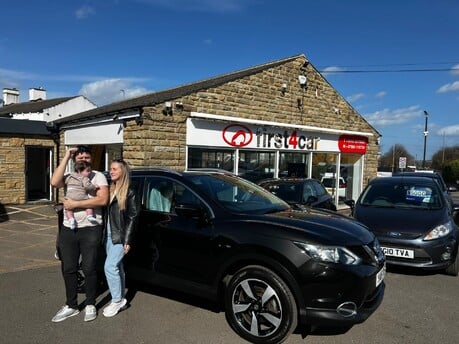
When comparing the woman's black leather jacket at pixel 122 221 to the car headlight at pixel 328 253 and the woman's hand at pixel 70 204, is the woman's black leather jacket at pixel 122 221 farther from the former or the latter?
the car headlight at pixel 328 253

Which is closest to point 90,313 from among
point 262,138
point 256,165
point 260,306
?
point 260,306

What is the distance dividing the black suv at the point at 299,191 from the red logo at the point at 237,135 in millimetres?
2994

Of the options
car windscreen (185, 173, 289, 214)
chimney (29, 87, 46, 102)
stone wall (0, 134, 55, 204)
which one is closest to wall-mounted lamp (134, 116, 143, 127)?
car windscreen (185, 173, 289, 214)

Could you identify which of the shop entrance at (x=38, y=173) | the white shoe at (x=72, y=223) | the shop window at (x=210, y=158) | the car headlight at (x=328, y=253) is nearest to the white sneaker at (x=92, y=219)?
the white shoe at (x=72, y=223)

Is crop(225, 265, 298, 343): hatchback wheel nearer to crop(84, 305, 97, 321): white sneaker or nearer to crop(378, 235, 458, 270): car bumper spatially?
crop(84, 305, 97, 321): white sneaker

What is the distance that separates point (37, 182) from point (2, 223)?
5.62 m

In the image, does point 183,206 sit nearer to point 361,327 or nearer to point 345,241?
point 345,241

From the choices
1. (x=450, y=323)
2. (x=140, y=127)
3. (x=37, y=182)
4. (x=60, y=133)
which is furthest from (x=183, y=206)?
(x=37, y=182)

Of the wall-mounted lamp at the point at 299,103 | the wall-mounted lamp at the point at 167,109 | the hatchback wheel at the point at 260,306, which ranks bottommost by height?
the hatchback wheel at the point at 260,306

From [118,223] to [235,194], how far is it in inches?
53.7

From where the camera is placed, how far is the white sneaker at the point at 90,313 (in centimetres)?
422

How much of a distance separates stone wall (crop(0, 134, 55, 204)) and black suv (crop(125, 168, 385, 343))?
1080 centimetres

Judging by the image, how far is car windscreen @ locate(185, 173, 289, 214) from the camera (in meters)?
4.42

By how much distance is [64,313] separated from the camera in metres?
4.27
